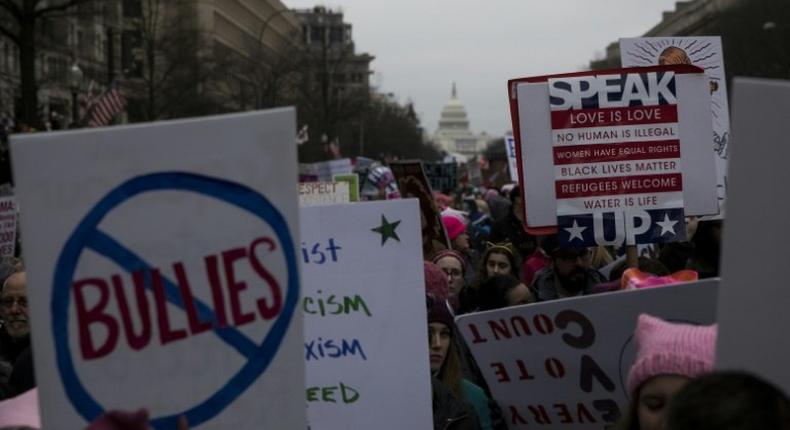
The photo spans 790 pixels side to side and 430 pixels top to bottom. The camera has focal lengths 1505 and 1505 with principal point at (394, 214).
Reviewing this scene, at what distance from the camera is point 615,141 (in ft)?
20.6

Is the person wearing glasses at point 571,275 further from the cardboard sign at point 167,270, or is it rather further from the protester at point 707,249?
the cardboard sign at point 167,270

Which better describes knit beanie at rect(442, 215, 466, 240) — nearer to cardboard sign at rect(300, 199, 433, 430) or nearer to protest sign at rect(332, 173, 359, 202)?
protest sign at rect(332, 173, 359, 202)

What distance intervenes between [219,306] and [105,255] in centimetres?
26

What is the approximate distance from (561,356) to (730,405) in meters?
1.86

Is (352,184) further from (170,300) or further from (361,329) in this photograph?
(170,300)

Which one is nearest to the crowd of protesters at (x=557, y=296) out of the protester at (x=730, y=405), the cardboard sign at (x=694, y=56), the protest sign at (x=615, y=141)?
the protester at (x=730, y=405)

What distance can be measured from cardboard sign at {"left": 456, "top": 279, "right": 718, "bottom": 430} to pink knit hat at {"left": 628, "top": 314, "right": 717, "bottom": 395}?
0.54 metres

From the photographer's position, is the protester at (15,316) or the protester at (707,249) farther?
the protester at (707,249)

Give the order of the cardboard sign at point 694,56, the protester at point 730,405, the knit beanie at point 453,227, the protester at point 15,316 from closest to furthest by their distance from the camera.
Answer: the protester at point 730,405 < the protester at point 15,316 < the cardboard sign at point 694,56 < the knit beanie at point 453,227

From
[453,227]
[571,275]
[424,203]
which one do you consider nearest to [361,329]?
[571,275]

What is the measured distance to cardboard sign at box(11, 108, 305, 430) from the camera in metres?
2.93

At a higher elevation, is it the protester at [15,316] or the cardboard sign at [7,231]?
the cardboard sign at [7,231]

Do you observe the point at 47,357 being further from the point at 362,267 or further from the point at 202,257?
the point at 362,267

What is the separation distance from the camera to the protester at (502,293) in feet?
21.2
